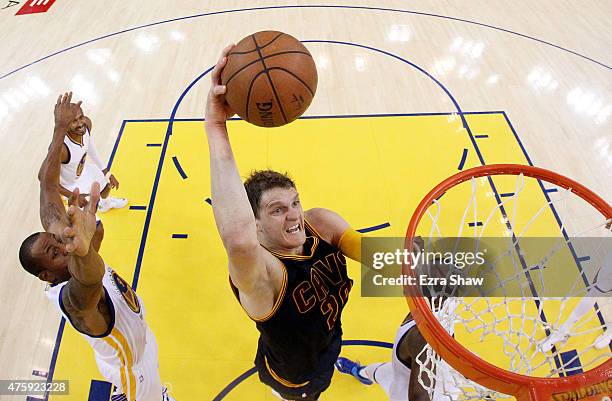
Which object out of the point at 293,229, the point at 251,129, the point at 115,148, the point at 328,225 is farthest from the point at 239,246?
the point at 115,148

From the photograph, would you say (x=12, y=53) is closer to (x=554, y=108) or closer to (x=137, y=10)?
(x=137, y=10)

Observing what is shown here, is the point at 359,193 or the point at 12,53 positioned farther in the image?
the point at 12,53

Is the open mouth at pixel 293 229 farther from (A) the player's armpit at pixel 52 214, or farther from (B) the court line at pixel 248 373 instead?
(B) the court line at pixel 248 373

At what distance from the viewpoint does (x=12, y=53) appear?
5.79 meters

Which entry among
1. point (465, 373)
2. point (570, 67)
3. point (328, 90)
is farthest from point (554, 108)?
point (465, 373)

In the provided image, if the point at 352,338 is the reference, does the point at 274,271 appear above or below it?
above

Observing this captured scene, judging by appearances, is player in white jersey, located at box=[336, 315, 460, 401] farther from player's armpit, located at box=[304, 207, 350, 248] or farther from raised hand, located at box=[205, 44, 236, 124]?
raised hand, located at box=[205, 44, 236, 124]

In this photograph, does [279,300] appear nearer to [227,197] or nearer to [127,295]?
[227,197]

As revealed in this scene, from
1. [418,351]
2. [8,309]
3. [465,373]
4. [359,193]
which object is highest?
[465,373]

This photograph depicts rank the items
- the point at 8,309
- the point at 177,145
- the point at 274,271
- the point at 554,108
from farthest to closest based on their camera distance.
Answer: the point at 554,108
the point at 177,145
the point at 8,309
the point at 274,271

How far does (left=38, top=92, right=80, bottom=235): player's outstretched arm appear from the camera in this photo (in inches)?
92.1

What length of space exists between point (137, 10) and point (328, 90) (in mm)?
3561

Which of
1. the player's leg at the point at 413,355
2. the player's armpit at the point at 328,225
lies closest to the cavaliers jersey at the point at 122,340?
the player's armpit at the point at 328,225

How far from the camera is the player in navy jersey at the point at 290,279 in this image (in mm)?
1549
